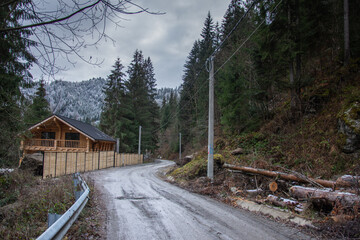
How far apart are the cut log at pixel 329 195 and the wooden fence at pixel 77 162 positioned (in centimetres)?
1331

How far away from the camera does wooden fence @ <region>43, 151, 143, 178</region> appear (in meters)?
14.1

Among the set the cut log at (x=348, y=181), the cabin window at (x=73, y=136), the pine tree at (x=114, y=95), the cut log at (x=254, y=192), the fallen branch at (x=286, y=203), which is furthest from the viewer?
the pine tree at (x=114, y=95)

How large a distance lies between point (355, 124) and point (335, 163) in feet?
5.93

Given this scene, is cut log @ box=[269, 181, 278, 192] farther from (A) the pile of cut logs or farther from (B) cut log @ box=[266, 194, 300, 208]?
(B) cut log @ box=[266, 194, 300, 208]

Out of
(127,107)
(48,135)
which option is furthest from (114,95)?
(48,135)

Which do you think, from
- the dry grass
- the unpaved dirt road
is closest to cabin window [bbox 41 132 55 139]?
the dry grass

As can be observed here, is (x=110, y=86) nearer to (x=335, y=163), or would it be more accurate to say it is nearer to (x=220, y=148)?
(x=220, y=148)

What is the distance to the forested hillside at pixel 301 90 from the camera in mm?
9320

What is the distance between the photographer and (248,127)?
16.0 meters

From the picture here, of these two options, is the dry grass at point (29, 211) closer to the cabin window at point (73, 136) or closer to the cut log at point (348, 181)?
the cut log at point (348, 181)

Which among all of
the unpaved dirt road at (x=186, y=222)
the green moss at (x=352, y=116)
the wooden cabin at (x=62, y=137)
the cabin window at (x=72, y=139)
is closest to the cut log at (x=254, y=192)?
the unpaved dirt road at (x=186, y=222)

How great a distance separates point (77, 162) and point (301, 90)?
58.8 feet

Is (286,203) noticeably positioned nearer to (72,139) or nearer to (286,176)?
(286,176)

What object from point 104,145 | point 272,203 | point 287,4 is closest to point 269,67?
point 287,4
